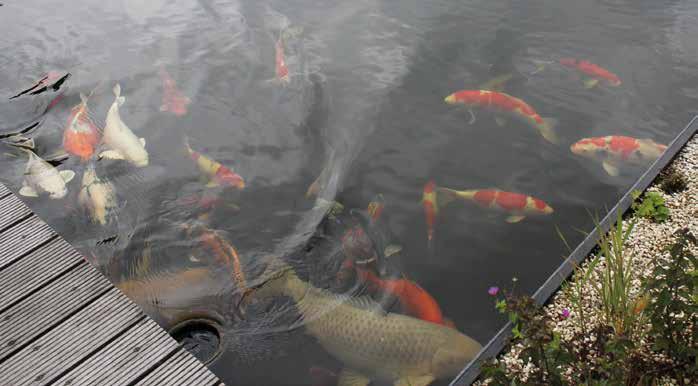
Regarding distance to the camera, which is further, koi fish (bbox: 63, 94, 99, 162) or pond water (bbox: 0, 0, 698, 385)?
koi fish (bbox: 63, 94, 99, 162)

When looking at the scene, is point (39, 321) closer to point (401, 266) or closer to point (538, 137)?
point (401, 266)

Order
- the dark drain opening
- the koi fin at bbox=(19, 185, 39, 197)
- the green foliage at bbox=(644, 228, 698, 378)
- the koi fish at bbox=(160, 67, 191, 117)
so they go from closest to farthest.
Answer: the green foliage at bbox=(644, 228, 698, 378), the dark drain opening, the koi fin at bbox=(19, 185, 39, 197), the koi fish at bbox=(160, 67, 191, 117)

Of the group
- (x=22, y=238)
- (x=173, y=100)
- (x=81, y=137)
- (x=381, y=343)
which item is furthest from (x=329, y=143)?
(x=22, y=238)

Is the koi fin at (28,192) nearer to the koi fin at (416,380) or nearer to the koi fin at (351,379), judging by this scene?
the koi fin at (351,379)

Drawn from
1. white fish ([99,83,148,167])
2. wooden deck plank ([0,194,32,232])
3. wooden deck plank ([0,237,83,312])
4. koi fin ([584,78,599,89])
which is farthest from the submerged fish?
koi fin ([584,78,599,89])

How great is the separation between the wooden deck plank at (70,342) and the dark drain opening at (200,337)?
1.64 feet

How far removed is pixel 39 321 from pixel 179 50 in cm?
358

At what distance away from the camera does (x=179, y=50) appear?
5.45 meters

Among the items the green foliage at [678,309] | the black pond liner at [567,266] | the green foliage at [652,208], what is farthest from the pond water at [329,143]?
the green foliage at [678,309]

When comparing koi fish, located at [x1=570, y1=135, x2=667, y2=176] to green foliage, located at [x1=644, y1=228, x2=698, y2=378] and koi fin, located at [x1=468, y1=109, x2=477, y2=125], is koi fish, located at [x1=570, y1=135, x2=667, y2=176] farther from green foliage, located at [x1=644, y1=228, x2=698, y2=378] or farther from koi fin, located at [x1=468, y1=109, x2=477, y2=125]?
green foliage, located at [x1=644, y1=228, x2=698, y2=378]

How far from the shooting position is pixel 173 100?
4684mm

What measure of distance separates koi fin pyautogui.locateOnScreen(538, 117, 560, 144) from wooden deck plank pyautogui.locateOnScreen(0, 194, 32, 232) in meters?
3.43

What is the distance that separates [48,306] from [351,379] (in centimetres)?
137

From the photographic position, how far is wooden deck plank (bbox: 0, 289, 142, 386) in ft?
7.30
